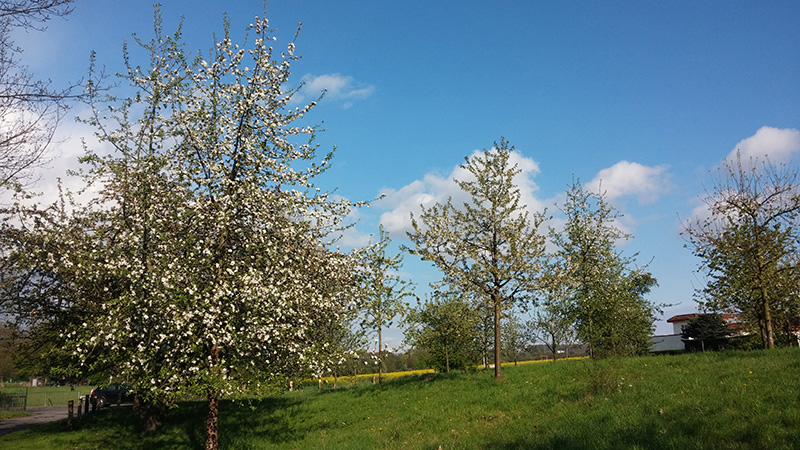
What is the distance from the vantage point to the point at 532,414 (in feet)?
50.2

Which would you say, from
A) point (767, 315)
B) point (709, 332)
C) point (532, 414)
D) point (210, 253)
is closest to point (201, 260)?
point (210, 253)

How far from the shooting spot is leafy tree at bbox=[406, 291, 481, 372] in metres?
34.9

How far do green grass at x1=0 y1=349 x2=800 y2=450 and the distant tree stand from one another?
34.4 m

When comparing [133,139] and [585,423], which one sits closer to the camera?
[585,423]

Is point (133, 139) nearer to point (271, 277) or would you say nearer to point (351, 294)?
point (271, 277)

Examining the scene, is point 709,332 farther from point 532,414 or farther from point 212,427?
point 212,427

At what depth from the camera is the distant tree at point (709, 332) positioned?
48.3 meters

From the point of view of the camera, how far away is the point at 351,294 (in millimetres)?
17344

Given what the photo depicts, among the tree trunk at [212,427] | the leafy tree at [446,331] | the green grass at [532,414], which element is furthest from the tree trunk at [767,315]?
the tree trunk at [212,427]

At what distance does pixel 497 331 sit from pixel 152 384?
13.9 meters

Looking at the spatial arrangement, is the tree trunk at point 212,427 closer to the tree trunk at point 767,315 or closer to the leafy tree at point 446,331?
the leafy tree at point 446,331

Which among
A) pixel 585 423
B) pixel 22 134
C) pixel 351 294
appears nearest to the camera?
pixel 22 134

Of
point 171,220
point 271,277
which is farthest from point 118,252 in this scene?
point 271,277

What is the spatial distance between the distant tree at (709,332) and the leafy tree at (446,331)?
86.6 feet
